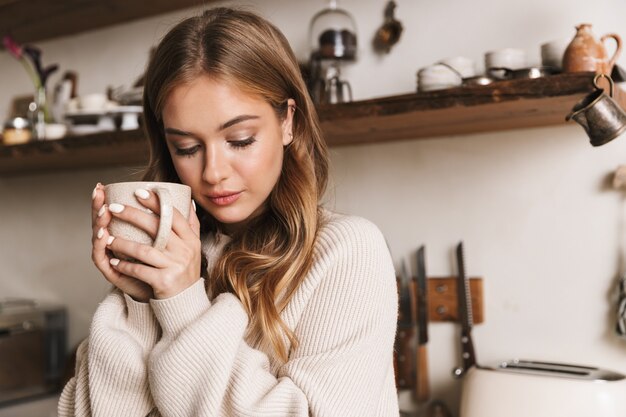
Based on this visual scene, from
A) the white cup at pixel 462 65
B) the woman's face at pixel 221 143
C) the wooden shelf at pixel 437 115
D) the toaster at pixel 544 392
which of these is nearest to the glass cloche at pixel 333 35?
the wooden shelf at pixel 437 115

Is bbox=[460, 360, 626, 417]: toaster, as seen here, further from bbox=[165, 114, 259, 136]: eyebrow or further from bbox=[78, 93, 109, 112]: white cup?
bbox=[78, 93, 109, 112]: white cup

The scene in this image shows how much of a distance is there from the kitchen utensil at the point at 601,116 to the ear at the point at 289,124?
509mm

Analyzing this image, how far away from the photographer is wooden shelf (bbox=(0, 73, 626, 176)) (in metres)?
1.19

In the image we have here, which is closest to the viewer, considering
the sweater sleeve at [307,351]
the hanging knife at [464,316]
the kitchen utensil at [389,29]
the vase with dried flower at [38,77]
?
the sweater sleeve at [307,351]

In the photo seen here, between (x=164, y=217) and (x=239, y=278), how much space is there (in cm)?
18

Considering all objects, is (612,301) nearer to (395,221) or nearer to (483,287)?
(483,287)

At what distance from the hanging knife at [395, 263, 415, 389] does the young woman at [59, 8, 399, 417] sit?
0.65 metres

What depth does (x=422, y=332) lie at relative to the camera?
1598 millimetres

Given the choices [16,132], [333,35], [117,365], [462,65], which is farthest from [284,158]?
[16,132]

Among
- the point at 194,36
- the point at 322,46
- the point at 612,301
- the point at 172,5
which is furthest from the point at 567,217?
the point at 172,5

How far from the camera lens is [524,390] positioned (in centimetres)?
126

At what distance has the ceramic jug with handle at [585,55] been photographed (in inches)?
47.7

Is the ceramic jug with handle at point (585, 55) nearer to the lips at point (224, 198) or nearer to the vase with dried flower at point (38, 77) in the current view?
the lips at point (224, 198)

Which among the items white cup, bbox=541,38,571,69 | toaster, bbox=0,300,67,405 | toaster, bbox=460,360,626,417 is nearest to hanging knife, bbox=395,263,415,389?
toaster, bbox=460,360,626,417
